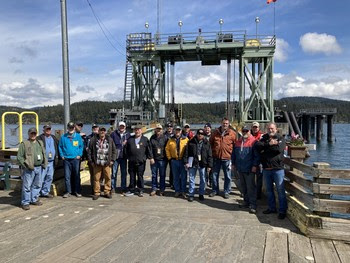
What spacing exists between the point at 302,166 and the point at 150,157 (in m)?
3.68

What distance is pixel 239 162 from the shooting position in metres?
6.89

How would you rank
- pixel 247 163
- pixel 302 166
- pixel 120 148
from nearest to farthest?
pixel 302 166 → pixel 247 163 → pixel 120 148

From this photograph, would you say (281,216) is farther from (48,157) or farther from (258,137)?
(48,157)

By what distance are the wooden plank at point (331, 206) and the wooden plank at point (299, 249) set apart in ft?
1.83

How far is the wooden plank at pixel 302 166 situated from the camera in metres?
5.37

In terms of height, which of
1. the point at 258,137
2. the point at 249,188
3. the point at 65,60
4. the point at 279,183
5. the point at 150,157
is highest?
the point at 65,60

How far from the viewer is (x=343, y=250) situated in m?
4.64

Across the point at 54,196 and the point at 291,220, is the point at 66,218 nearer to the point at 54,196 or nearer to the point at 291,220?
the point at 54,196

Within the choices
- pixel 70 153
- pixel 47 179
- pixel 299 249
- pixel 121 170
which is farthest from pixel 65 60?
pixel 299 249

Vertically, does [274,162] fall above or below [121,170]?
above

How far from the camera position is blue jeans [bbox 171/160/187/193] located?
789 centimetres

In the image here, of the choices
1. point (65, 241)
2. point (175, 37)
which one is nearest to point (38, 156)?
point (65, 241)

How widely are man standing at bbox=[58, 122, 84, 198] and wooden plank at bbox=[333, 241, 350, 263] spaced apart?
18.7 ft

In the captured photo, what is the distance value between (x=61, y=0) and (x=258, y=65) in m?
22.4
